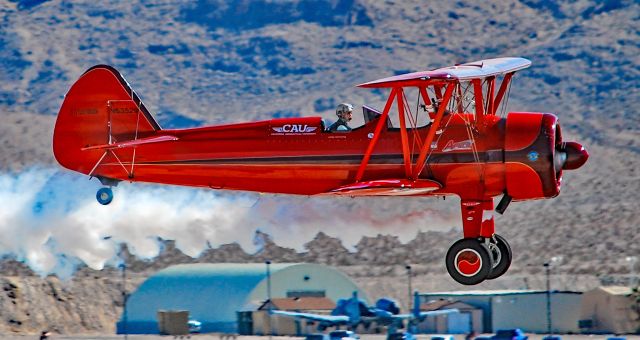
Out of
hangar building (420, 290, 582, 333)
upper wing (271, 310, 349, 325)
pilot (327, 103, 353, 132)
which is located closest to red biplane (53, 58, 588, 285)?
pilot (327, 103, 353, 132)

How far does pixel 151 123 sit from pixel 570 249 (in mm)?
40667

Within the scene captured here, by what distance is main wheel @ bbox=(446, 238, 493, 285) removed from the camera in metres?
25.6

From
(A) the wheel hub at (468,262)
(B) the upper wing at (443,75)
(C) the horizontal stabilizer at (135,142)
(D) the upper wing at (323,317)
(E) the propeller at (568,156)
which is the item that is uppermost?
(B) the upper wing at (443,75)

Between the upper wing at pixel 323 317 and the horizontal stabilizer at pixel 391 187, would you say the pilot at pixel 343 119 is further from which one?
the upper wing at pixel 323 317

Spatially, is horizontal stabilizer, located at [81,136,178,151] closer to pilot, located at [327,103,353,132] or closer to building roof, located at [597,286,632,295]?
pilot, located at [327,103,353,132]

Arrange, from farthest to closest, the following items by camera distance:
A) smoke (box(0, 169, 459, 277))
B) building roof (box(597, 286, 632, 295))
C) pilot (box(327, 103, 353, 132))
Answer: building roof (box(597, 286, 632, 295)), smoke (box(0, 169, 459, 277)), pilot (box(327, 103, 353, 132))

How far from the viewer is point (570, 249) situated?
66438mm

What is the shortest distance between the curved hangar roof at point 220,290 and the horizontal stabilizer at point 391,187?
88.4 feet

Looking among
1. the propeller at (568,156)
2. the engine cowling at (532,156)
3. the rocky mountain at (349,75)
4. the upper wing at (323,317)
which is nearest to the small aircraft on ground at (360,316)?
the upper wing at (323,317)

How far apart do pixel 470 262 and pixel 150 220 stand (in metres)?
12.6

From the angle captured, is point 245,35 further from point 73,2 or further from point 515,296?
point 515,296

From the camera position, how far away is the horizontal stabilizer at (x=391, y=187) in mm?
25359

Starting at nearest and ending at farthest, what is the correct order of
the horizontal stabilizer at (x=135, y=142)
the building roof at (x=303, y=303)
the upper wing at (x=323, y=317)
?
the horizontal stabilizer at (x=135, y=142)
the upper wing at (x=323, y=317)
the building roof at (x=303, y=303)

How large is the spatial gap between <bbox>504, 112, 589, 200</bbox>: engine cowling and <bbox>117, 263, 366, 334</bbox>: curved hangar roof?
1097 inches
